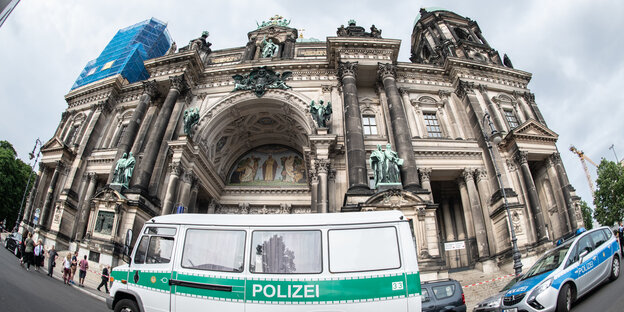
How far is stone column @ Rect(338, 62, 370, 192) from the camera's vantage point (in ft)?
48.9

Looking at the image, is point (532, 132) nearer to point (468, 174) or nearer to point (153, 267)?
point (468, 174)

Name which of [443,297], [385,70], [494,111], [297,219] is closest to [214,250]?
[297,219]

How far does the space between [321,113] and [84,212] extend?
15927 mm

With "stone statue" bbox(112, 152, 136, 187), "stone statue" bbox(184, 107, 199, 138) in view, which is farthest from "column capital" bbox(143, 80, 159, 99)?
"stone statue" bbox(112, 152, 136, 187)

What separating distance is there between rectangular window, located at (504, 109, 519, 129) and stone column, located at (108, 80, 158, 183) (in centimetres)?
2456

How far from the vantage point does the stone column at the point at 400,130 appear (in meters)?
15.0

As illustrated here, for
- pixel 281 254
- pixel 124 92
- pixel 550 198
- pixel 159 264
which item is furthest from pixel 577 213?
pixel 124 92

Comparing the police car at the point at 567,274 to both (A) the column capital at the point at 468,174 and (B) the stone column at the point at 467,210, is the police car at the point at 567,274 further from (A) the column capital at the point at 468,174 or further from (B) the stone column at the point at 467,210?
(A) the column capital at the point at 468,174

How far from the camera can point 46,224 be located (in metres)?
19.1

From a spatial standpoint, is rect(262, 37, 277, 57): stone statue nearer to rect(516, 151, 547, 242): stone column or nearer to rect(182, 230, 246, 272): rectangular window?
rect(516, 151, 547, 242): stone column

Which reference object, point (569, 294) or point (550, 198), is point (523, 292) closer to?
point (569, 294)

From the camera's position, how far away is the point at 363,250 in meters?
5.62

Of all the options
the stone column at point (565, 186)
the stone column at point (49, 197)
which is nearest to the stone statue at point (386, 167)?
the stone column at point (565, 186)

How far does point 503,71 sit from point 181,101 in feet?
77.4
